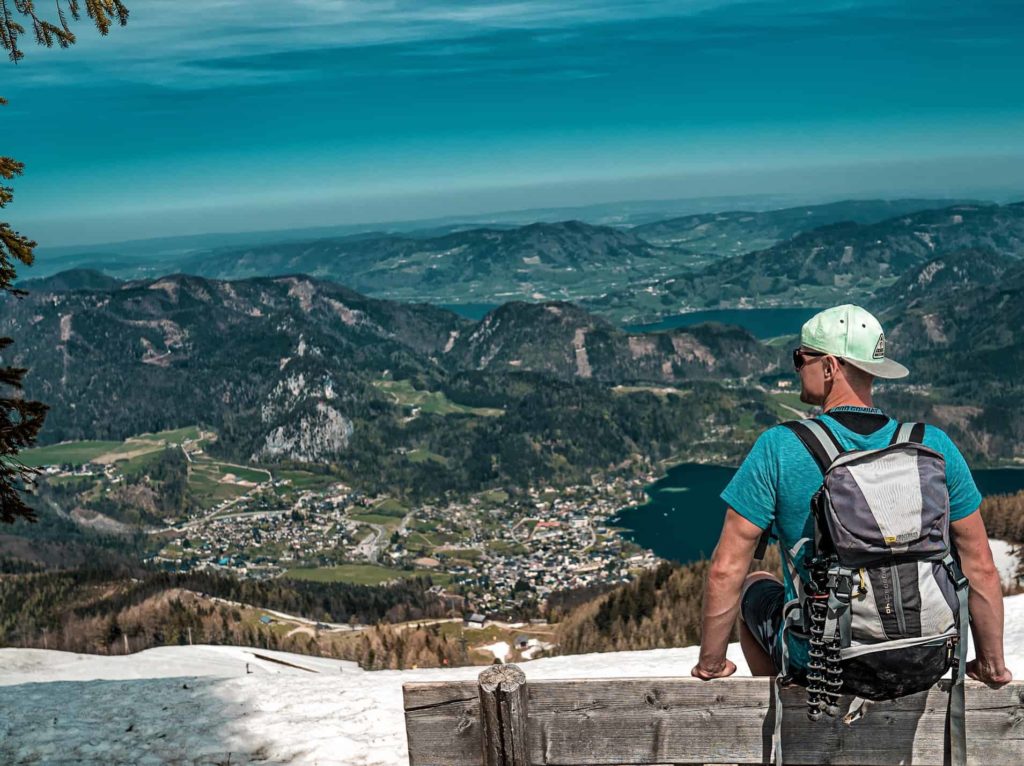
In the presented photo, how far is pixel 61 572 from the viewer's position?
415 feet

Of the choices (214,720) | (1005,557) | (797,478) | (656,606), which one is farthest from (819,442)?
(1005,557)

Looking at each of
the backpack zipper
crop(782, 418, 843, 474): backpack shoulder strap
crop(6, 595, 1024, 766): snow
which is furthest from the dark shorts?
crop(6, 595, 1024, 766): snow

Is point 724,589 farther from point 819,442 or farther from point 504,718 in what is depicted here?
point 504,718

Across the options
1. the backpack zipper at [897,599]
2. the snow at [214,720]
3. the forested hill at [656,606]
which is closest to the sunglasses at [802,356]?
the backpack zipper at [897,599]

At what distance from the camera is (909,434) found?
5.21 m

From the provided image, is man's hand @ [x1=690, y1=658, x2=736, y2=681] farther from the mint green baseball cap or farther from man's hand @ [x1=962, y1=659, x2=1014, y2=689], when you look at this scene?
the mint green baseball cap

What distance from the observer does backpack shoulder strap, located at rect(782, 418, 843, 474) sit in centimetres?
513

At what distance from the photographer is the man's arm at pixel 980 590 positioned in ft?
18.0

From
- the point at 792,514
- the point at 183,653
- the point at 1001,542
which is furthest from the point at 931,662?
the point at 1001,542

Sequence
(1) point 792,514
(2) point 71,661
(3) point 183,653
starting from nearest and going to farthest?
(1) point 792,514 → (2) point 71,661 → (3) point 183,653

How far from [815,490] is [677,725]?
5.25 feet

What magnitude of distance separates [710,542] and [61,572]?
409 feet

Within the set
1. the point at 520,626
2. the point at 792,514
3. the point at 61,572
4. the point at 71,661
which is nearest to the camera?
the point at 792,514

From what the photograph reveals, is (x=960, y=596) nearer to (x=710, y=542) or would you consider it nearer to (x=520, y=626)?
(x=520, y=626)
